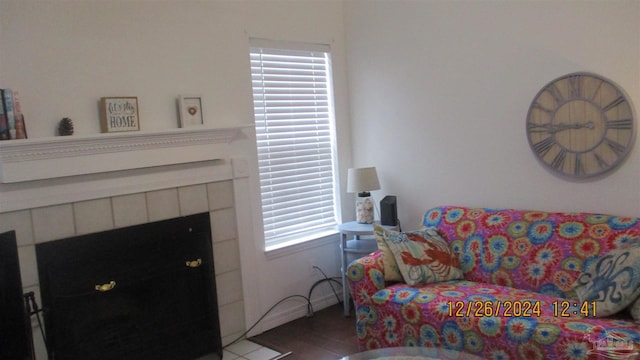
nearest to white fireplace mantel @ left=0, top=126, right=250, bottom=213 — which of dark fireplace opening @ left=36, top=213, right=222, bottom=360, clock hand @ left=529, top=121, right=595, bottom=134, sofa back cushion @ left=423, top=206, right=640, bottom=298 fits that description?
dark fireplace opening @ left=36, top=213, right=222, bottom=360

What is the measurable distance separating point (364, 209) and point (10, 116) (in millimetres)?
2305

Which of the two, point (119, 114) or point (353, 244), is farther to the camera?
point (353, 244)

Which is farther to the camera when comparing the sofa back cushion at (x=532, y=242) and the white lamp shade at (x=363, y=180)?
the white lamp shade at (x=363, y=180)

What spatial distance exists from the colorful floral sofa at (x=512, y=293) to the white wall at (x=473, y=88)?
0.81 feet

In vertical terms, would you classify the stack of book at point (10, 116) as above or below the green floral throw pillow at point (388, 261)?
above

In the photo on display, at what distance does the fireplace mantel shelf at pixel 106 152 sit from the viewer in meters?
2.45

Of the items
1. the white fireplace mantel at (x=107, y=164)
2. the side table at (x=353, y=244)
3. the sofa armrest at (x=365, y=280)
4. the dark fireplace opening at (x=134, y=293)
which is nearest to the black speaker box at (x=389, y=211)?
the side table at (x=353, y=244)

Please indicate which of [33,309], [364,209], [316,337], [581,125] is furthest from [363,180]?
[33,309]

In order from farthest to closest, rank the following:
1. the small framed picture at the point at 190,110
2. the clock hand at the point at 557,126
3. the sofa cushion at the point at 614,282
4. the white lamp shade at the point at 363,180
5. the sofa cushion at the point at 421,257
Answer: the white lamp shade at the point at 363,180, the small framed picture at the point at 190,110, the sofa cushion at the point at 421,257, the clock hand at the point at 557,126, the sofa cushion at the point at 614,282

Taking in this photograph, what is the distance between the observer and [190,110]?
3.15m

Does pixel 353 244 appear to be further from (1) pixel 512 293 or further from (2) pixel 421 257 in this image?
(1) pixel 512 293

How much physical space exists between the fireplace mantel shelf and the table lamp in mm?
952
